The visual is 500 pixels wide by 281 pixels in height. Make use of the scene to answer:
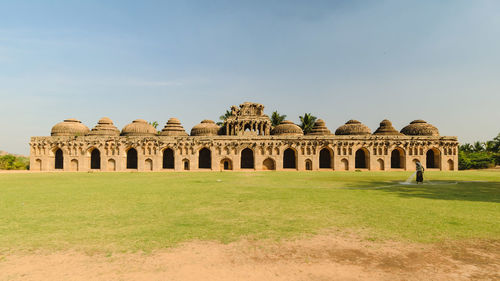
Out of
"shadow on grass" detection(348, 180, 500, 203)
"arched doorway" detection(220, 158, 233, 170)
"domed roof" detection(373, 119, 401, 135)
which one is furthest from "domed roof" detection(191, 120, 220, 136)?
"shadow on grass" detection(348, 180, 500, 203)

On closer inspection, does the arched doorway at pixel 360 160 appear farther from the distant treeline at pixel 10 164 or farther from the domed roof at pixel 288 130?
the distant treeline at pixel 10 164

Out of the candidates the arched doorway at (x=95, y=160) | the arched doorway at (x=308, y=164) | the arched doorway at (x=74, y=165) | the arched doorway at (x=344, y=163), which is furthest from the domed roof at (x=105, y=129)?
the arched doorway at (x=344, y=163)

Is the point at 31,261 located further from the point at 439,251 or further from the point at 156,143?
the point at 156,143

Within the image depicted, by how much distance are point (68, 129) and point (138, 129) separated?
11.9m

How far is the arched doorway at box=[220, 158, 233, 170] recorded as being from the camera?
4322cm

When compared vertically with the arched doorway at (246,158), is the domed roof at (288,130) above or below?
above

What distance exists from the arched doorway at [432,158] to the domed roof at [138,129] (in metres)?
47.6

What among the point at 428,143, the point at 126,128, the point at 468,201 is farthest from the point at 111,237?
the point at 428,143

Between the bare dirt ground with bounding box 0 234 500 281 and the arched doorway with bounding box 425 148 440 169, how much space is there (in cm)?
4459

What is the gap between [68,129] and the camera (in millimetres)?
45438

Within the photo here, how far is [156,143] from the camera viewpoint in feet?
141

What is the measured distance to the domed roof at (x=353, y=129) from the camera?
4572 centimetres

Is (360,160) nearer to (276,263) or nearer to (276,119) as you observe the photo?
(276,119)

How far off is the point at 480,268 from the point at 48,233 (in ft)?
33.4
